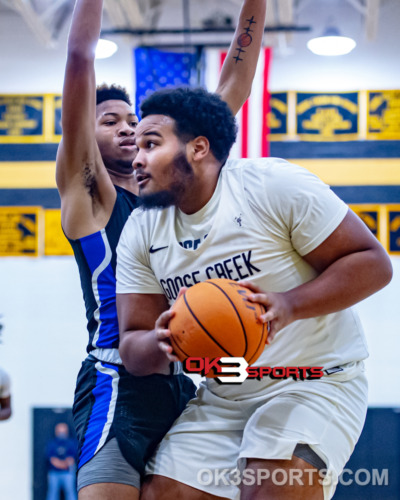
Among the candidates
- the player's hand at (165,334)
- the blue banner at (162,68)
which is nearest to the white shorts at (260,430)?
the player's hand at (165,334)

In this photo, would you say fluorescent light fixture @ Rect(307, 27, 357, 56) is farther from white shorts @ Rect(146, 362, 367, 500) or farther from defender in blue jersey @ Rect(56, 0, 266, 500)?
white shorts @ Rect(146, 362, 367, 500)

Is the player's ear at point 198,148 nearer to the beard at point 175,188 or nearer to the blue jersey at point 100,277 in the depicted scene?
the beard at point 175,188

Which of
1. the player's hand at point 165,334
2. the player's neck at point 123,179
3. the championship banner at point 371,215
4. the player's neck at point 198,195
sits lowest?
the player's hand at point 165,334

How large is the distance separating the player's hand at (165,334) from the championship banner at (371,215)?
5213 millimetres

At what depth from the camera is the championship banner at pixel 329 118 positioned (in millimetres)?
6852

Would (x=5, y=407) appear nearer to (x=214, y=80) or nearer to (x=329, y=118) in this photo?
(x=214, y=80)

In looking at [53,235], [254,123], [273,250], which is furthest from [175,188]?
[53,235]

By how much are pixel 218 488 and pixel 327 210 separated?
32.7 inches

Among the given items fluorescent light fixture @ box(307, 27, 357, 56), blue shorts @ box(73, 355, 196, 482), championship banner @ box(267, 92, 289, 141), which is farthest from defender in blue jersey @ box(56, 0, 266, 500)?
championship banner @ box(267, 92, 289, 141)

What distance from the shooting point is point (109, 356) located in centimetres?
228

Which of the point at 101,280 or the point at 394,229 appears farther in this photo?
the point at 394,229

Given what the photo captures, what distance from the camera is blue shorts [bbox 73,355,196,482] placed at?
2.11 meters

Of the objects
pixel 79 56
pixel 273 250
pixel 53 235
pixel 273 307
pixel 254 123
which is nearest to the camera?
pixel 273 307

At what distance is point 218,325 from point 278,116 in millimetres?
5363
